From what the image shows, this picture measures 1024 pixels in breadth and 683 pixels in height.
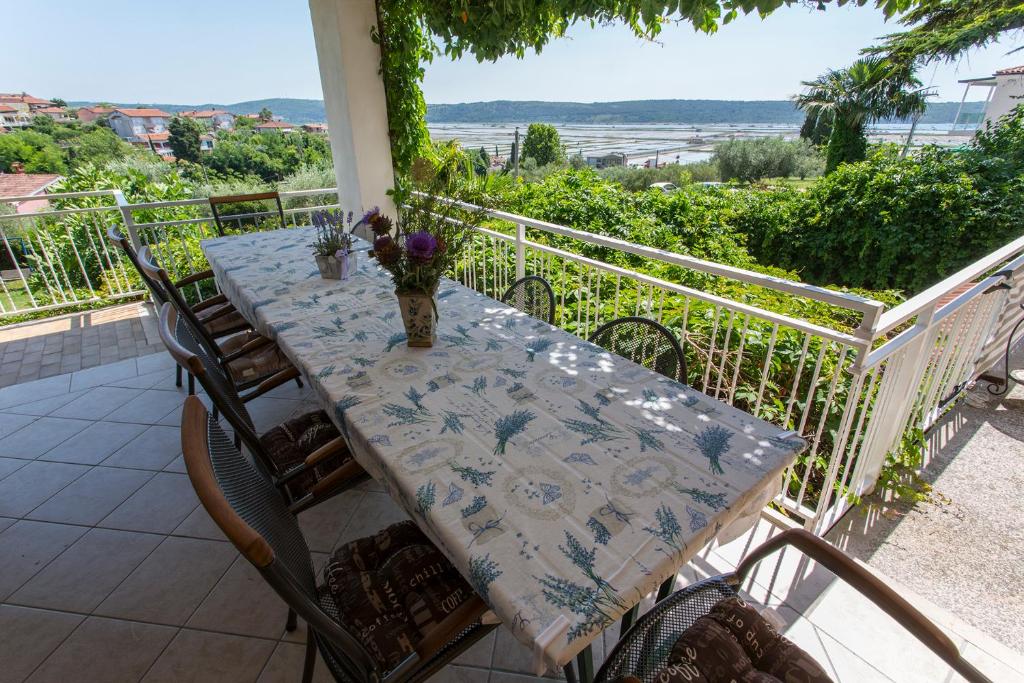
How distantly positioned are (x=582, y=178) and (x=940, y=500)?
506cm

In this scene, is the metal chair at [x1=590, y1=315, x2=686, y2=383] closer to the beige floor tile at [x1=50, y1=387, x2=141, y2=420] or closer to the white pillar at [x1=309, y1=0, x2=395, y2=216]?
the beige floor tile at [x1=50, y1=387, x2=141, y2=420]

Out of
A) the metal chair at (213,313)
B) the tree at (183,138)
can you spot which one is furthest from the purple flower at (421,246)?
the tree at (183,138)

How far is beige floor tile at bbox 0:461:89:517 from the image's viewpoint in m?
1.92

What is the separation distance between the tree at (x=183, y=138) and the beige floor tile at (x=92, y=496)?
25.0 meters

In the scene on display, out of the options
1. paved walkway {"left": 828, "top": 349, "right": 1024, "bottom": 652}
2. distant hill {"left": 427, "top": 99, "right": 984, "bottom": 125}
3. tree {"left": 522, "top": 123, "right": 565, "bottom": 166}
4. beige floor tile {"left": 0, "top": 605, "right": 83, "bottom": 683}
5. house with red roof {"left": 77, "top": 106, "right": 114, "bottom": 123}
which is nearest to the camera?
beige floor tile {"left": 0, "top": 605, "right": 83, "bottom": 683}

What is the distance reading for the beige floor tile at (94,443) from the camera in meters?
2.17

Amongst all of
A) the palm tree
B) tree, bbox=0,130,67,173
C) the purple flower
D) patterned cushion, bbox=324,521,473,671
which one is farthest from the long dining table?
tree, bbox=0,130,67,173

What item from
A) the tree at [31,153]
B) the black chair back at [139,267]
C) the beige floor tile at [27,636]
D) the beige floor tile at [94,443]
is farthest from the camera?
the tree at [31,153]

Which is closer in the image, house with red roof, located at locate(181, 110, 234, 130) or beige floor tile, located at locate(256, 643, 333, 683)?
beige floor tile, located at locate(256, 643, 333, 683)

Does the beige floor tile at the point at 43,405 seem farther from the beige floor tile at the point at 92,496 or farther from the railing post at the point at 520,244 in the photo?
the railing post at the point at 520,244

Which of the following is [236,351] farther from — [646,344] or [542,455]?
[646,344]

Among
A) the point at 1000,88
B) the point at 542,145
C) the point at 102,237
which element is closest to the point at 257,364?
the point at 102,237

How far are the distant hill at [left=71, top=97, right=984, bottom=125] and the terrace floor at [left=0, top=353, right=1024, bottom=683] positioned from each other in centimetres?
636

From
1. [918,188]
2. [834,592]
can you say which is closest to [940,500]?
[834,592]
